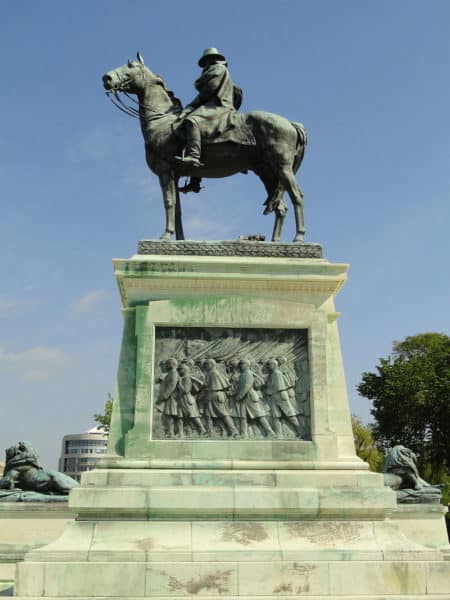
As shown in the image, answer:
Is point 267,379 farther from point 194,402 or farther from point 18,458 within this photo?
point 18,458

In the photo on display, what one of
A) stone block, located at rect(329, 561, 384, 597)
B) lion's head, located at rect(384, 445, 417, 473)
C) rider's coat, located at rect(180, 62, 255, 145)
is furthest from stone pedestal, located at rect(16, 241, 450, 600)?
lion's head, located at rect(384, 445, 417, 473)

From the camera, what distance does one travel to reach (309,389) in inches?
440

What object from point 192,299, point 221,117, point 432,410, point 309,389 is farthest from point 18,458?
point 432,410

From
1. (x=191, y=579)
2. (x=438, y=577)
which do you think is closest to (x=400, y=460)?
(x=438, y=577)

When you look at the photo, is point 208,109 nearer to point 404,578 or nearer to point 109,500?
point 109,500

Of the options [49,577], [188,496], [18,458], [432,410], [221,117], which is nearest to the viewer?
[49,577]

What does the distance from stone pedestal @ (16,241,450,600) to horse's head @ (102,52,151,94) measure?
3.38m

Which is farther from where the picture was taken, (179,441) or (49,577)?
(179,441)

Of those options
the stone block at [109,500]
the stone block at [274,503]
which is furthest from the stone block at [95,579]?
the stone block at [274,503]

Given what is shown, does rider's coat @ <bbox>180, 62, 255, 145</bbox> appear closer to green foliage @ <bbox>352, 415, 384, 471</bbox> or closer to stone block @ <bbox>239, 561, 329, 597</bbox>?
stone block @ <bbox>239, 561, 329, 597</bbox>

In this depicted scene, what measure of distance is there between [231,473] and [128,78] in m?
7.59

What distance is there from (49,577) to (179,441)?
2.69 metres

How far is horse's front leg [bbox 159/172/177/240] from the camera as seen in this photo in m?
12.5

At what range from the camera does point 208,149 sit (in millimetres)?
12711
